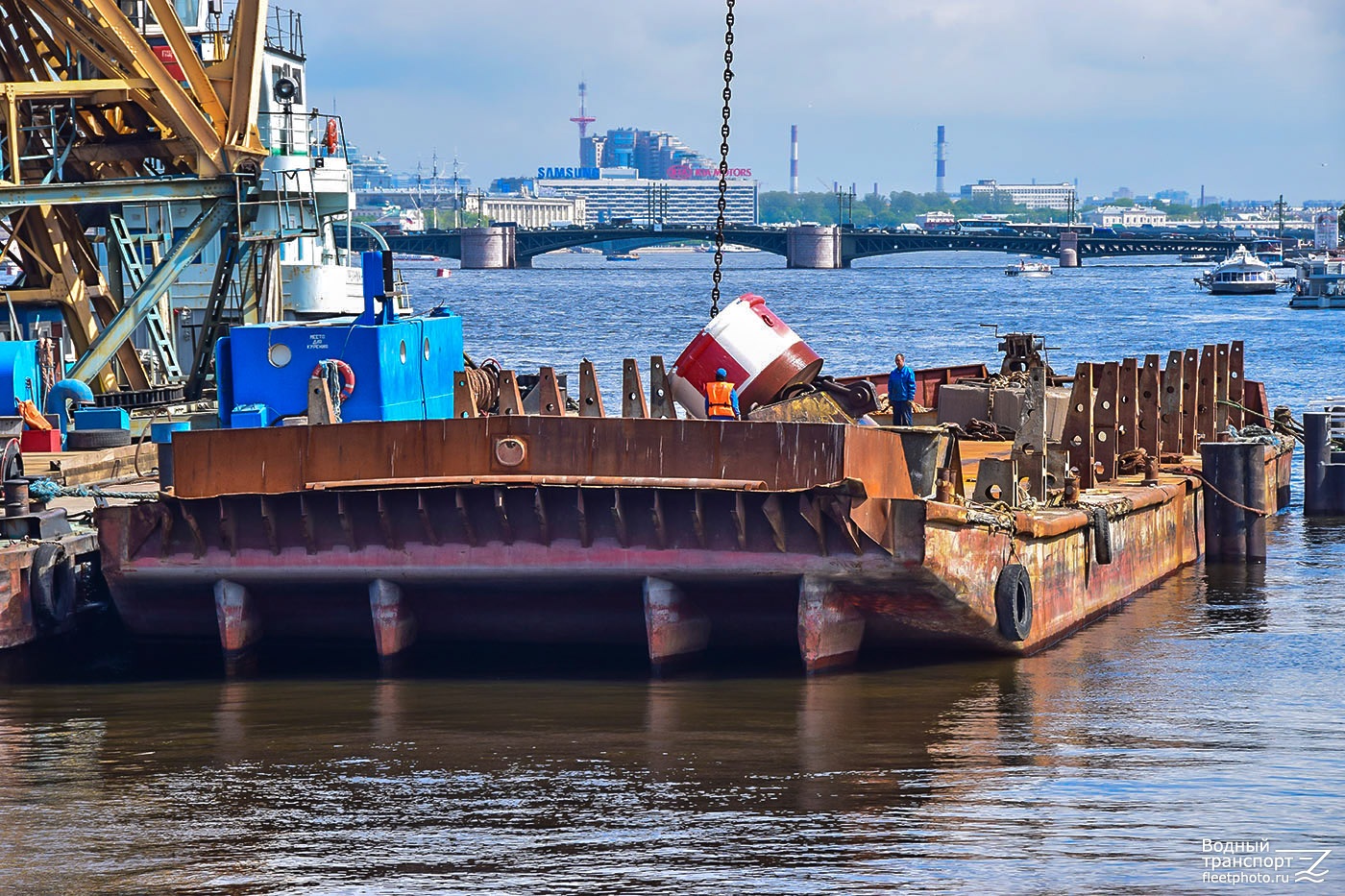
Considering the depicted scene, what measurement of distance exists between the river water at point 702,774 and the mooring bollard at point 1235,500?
3706mm

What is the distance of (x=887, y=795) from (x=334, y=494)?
6.45m

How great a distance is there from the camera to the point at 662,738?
1634 centimetres

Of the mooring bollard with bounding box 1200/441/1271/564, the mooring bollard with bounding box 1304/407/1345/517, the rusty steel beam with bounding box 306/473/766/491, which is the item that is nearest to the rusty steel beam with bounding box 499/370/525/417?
the rusty steel beam with bounding box 306/473/766/491

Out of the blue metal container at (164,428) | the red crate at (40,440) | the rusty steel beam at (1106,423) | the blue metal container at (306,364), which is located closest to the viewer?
the blue metal container at (306,364)

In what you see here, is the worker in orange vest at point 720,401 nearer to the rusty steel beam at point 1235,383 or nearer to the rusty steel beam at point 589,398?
the rusty steel beam at point 589,398

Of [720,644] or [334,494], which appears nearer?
[334,494]

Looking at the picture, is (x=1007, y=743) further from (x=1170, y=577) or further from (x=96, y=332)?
(x=96, y=332)

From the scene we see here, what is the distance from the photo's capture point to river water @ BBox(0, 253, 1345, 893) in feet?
43.0

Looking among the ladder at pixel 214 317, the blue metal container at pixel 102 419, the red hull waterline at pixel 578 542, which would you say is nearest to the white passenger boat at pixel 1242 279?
the ladder at pixel 214 317

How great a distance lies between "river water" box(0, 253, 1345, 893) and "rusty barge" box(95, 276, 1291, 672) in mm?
571

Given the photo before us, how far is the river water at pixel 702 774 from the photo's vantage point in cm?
1310

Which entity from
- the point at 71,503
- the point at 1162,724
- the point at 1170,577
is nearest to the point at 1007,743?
the point at 1162,724

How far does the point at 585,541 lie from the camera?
58.3ft

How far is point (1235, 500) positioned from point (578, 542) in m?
12.6
